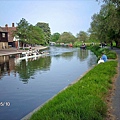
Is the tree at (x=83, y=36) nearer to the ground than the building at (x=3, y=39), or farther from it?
farther from it

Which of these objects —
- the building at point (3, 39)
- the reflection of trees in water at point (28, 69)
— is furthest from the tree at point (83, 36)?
the reflection of trees in water at point (28, 69)

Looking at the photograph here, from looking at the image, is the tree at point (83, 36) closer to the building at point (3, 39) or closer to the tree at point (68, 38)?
the tree at point (68, 38)

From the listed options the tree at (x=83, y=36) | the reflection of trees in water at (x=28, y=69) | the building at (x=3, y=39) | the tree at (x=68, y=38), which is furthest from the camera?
the tree at (x=68, y=38)

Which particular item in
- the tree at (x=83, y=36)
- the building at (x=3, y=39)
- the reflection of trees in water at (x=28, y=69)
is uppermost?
the tree at (x=83, y=36)

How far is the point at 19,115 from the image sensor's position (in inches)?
329

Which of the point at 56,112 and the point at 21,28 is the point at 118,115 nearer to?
the point at 56,112

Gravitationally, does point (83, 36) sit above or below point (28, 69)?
above

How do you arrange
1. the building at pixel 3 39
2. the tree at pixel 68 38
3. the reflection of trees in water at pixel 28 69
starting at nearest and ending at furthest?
the reflection of trees in water at pixel 28 69 → the building at pixel 3 39 → the tree at pixel 68 38

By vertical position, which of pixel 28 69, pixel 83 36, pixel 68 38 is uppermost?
pixel 83 36

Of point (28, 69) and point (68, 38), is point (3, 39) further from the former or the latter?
point (68, 38)

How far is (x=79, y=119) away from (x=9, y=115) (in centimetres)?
437

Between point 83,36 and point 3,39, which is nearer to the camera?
point 3,39

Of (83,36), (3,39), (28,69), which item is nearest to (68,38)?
(83,36)

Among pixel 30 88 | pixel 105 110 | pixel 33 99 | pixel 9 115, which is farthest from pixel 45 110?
pixel 30 88
